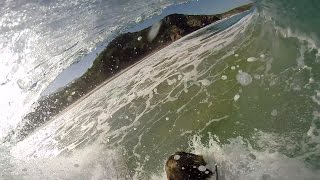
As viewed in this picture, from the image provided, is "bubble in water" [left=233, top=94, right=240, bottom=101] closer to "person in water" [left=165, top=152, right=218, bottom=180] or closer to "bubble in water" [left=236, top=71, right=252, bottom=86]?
"bubble in water" [left=236, top=71, right=252, bottom=86]

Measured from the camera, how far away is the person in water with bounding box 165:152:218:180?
4425mm

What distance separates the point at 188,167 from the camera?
14.5 feet

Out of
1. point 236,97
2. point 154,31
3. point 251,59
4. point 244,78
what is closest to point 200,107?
point 236,97

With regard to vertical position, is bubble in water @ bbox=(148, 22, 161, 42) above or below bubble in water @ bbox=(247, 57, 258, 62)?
above

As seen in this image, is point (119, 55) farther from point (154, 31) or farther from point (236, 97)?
point (236, 97)

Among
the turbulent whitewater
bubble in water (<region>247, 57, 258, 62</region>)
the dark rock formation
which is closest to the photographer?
the turbulent whitewater

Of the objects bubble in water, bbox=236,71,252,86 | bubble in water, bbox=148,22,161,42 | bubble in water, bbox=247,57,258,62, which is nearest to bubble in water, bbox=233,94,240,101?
bubble in water, bbox=236,71,252,86

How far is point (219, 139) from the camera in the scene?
4.45 meters

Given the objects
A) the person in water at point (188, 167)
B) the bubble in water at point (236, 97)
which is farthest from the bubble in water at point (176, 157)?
the bubble in water at point (236, 97)

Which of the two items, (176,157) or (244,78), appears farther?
(176,157)

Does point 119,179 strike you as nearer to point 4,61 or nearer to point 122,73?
point 122,73

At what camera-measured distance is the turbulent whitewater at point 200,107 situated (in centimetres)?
428

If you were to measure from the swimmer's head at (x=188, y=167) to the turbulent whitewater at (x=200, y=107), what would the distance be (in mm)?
71

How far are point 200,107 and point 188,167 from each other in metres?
0.61
